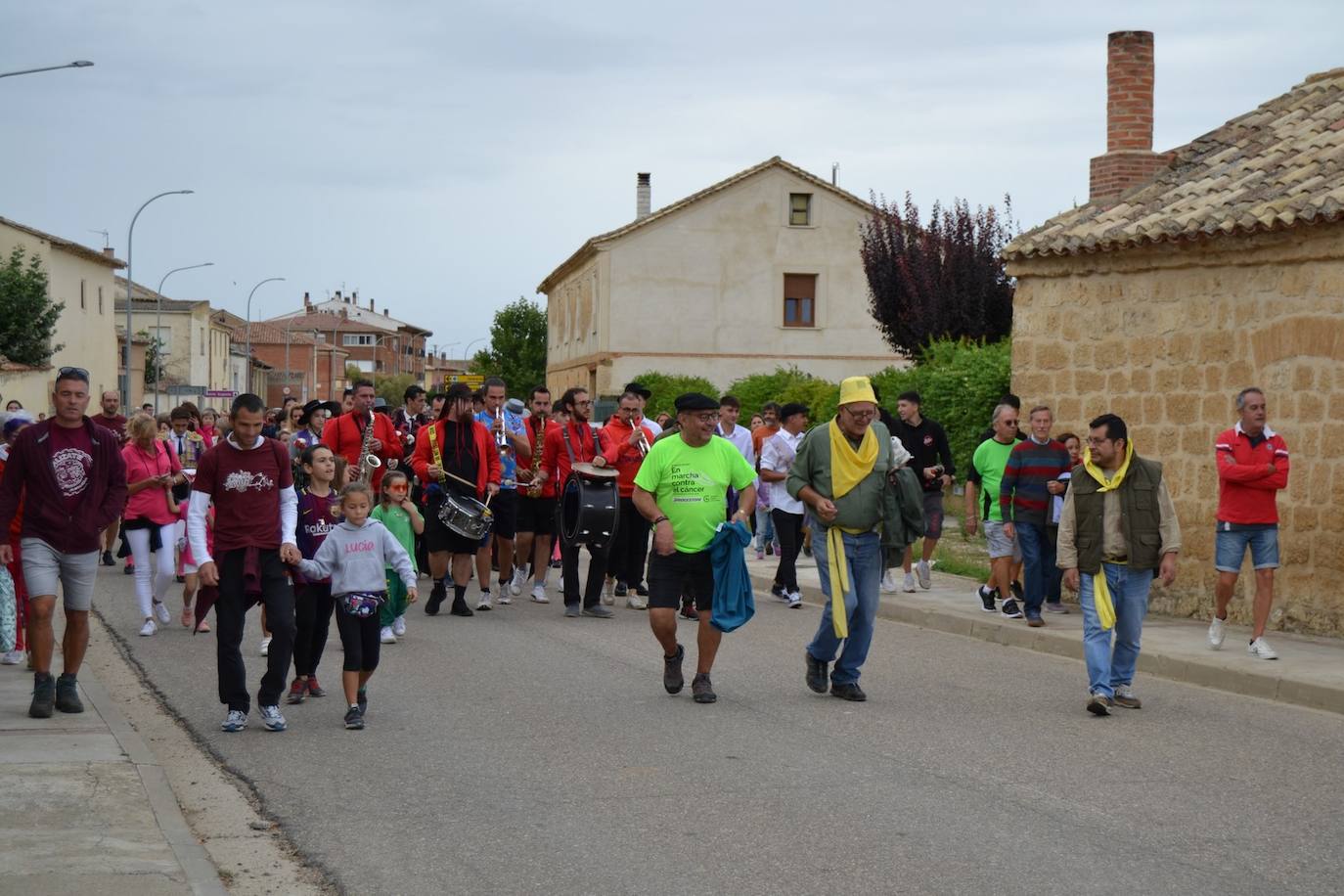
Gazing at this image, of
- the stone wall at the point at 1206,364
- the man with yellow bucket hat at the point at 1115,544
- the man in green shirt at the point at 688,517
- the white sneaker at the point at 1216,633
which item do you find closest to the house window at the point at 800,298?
the stone wall at the point at 1206,364

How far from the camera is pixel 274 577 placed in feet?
27.9

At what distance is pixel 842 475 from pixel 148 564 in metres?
6.22

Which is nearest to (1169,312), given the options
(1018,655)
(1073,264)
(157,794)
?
(1073,264)

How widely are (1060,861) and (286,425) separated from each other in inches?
544

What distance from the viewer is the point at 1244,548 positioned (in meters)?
11.5

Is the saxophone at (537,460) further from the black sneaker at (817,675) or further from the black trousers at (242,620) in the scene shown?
the black trousers at (242,620)

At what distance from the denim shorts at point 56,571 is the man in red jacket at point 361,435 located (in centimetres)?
532

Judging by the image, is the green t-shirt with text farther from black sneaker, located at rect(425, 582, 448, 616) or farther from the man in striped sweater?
black sneaker, located at rect(425, 582, 448, 616)

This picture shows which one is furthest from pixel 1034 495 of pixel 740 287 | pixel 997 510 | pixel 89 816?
pixel 740 287

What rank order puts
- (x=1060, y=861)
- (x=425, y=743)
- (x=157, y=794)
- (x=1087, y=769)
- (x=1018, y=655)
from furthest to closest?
(x=1018, y=655) < (x=425, y=743) < (x=1087, y=769) < (x=157, y=794) < (x=1060, y=861)

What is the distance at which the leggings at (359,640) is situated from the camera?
865 cm

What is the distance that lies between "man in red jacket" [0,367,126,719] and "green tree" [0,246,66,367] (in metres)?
50.8

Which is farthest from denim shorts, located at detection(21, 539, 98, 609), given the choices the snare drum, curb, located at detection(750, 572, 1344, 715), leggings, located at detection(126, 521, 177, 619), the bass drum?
curb, located at detection(750, 572, 1344, 715)

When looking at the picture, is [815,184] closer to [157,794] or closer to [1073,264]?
[1073,264]
